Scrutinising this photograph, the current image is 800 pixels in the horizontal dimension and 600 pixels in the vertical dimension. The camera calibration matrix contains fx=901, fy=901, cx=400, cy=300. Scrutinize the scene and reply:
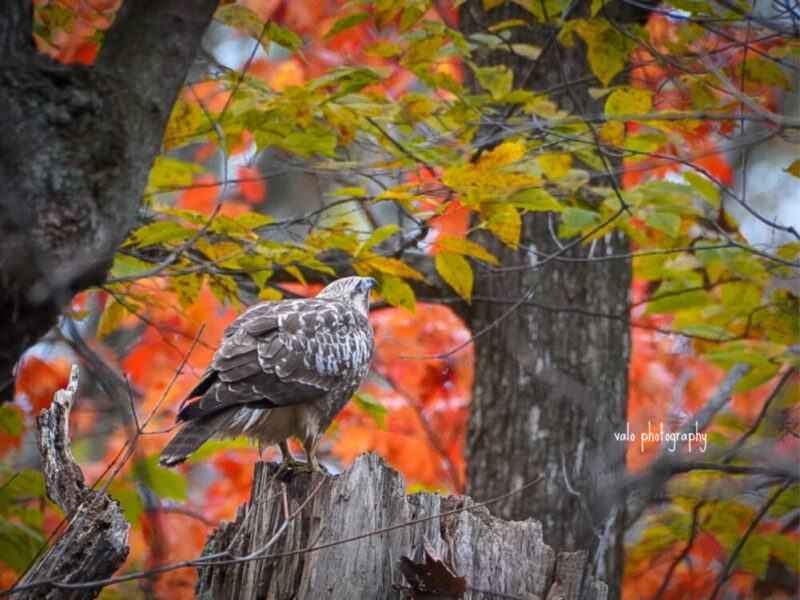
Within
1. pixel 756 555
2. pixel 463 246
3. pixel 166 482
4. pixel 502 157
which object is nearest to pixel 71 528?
pixel 166 482

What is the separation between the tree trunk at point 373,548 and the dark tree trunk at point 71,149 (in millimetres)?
1107

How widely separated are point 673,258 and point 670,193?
79cm

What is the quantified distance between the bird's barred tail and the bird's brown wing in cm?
5

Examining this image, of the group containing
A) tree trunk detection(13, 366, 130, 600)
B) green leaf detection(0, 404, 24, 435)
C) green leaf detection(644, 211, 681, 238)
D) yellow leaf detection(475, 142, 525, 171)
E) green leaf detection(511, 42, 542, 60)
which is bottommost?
tree trunk detection(13, 366, 130, 600)

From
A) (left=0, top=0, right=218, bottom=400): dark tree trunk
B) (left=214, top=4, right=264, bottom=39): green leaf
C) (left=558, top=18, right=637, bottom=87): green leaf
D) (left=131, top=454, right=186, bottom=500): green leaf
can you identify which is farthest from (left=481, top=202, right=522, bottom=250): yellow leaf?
(left=131, top=454, right=186, bottom=500): green leaf

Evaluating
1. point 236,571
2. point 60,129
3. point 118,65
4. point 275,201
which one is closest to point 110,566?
point 236,571

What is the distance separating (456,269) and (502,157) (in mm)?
616

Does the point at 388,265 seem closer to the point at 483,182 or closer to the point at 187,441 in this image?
the point at 483,182

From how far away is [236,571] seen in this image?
3.41 m

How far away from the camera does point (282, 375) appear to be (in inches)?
173

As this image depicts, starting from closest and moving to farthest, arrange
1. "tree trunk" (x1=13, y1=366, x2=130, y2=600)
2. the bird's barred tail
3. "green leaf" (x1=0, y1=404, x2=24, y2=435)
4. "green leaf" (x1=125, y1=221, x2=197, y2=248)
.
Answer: "tree trunk" (x1=13, y1=366, x2=130, y2=600), the bird's barred tail, "green leaf" (x1=125, y1=221, x2=197, y2=248), "green leaf" (x1=0, y1=404, x2=24, y2=435)

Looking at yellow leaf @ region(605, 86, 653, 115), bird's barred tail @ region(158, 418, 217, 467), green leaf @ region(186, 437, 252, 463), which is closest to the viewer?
bird's barred tail @ region(158, 418, 217, 467)

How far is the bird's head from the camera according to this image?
532 centimetres

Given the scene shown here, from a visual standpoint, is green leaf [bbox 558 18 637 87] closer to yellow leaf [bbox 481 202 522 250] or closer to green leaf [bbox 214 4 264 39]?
yellow leaf [bbox 481 202 522 250]
